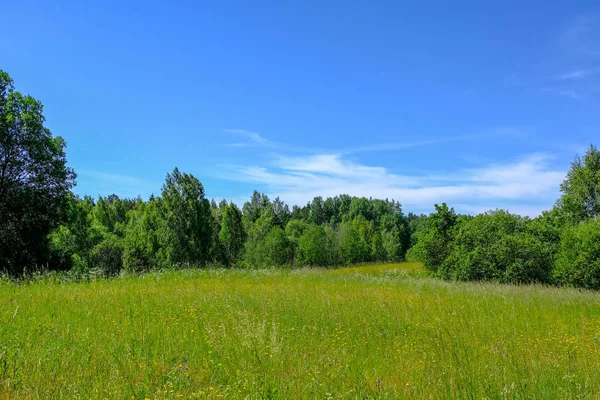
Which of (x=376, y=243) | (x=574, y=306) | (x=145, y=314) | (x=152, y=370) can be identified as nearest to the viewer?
(x=152, y=370)

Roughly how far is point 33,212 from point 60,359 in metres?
19.6

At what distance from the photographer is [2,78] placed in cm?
1981

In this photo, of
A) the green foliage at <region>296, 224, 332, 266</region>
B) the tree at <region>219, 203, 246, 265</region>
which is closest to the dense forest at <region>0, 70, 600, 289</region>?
the tree at <region>219, 203, 246, 265</region>

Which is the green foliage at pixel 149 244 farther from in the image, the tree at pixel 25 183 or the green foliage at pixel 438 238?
the green foliage at pixel 438 238

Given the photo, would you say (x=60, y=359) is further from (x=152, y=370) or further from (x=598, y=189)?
(x=598, y=189)

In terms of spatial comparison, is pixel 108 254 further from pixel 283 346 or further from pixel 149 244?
pixel 283 346

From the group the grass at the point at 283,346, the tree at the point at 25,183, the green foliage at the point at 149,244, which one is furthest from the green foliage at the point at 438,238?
the tree at the point at 25,183

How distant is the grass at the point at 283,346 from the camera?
12.6 feet

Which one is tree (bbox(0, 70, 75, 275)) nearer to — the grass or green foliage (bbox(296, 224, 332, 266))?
the grass

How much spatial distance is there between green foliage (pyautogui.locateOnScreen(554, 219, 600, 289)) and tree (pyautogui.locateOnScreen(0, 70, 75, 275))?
1109 inches

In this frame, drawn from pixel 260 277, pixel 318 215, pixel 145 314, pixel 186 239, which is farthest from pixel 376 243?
pixel 145 314

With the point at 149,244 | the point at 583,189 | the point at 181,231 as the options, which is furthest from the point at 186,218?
the point at 583,189

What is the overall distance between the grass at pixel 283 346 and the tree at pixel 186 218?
25377 millimetres

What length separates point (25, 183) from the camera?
20.2 m
